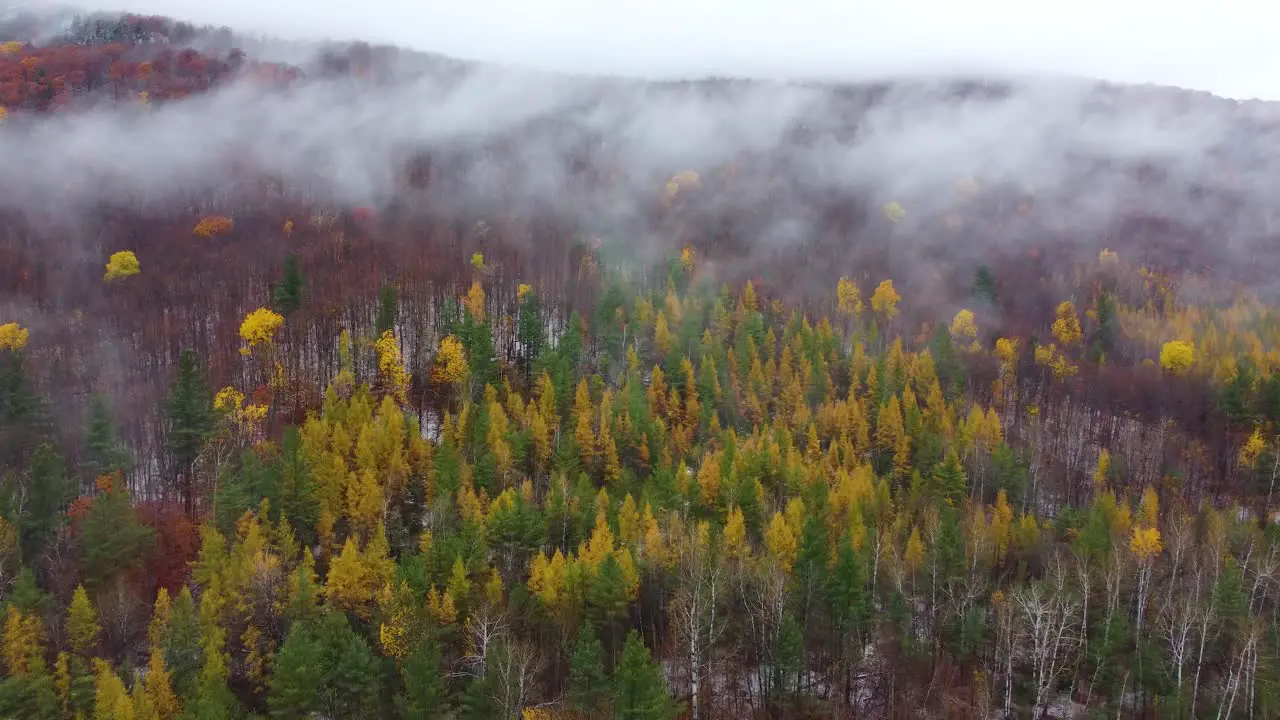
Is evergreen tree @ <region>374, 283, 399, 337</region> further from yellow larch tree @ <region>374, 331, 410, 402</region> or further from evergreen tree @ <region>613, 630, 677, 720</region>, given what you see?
evergreen tree @ <region>613, 630, 677, 720</region>

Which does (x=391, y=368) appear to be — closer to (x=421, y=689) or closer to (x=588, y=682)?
(x=421, y=689)

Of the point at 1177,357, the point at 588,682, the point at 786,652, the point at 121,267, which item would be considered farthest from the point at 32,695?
the point at 1177,357

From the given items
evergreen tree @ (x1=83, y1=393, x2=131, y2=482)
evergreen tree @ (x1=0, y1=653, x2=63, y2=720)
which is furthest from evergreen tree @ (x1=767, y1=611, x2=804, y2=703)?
evergreen tree @ (x1=83, y1=393, x2=131, y2=482)

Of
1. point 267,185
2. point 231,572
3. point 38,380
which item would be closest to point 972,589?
point 231,572

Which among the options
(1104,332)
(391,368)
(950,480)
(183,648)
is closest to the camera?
(183,648)

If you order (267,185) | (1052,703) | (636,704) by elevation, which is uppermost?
(267,185)

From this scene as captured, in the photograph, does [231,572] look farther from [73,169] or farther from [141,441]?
[73,169]

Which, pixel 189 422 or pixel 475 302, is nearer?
pixel 189 422
